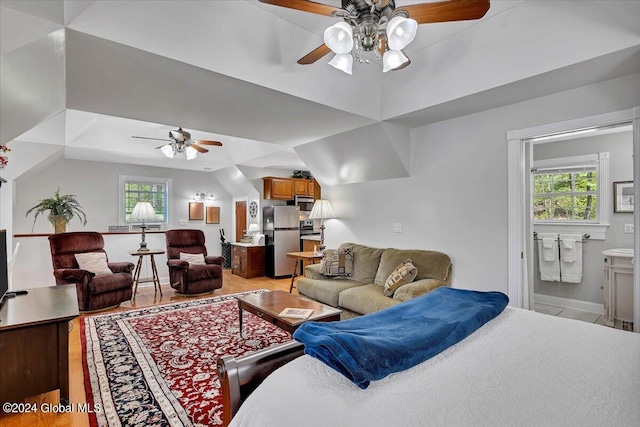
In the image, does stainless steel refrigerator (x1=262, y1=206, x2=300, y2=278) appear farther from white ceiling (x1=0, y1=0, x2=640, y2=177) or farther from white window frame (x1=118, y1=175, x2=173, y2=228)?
white ceiling (x1=0, y1=0, x2=640, y2=177)

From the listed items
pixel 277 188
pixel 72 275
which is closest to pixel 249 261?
pixel 277 188

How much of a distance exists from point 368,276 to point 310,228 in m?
3.42

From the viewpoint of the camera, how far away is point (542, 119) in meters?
2.84

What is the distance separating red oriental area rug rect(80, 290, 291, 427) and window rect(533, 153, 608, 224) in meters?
4.02

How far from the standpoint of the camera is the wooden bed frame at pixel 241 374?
1.23 meters

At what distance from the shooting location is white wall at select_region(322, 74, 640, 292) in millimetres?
2697

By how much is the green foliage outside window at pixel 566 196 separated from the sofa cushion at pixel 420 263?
84.9 inches

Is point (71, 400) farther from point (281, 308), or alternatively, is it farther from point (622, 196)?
point (622, 196)

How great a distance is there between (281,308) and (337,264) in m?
1.46

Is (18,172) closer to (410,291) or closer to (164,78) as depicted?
(164,78)

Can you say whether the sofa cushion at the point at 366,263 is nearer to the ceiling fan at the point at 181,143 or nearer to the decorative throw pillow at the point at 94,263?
the ceiling fan at the point at 181,143

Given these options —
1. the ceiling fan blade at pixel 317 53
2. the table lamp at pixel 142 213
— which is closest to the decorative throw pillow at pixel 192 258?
the table lamp at pixel 142 213

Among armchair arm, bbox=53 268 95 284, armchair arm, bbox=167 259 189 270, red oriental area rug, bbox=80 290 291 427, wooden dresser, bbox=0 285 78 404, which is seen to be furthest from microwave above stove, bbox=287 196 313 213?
wooden dresser, bbox=0 285 78 404

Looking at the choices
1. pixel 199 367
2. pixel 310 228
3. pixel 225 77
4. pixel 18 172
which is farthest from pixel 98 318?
pixel 310 228
